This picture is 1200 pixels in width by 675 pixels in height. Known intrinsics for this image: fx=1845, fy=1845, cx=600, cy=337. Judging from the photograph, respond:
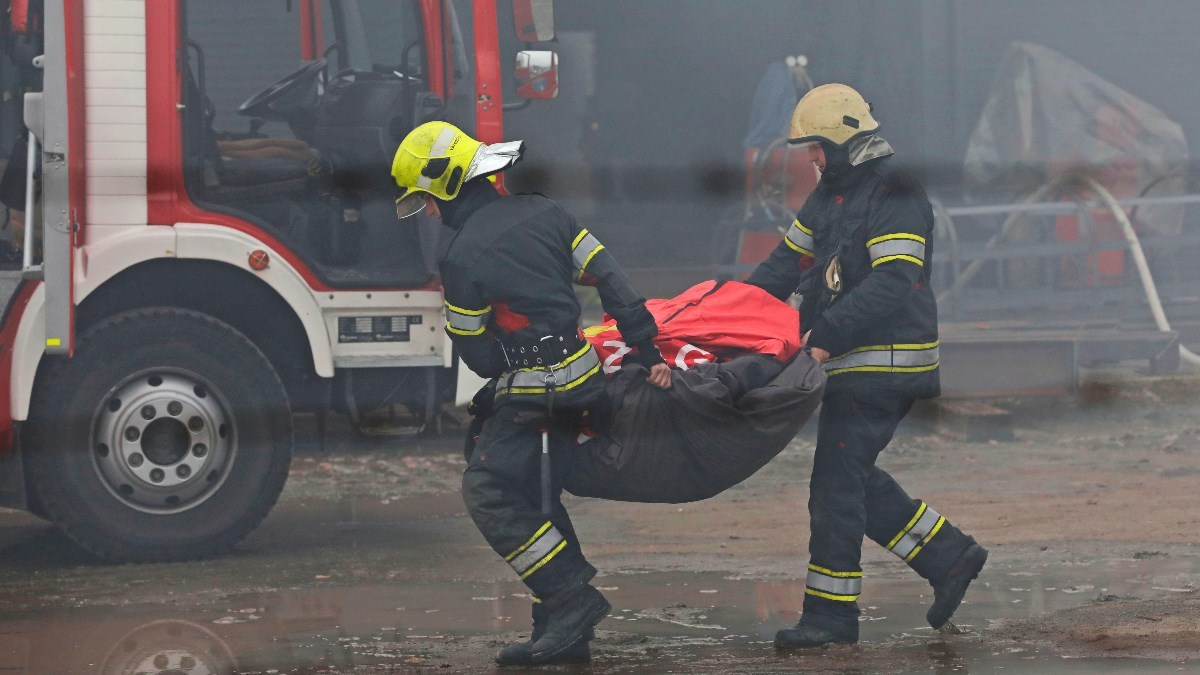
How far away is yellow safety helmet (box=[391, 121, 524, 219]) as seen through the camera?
5176mm

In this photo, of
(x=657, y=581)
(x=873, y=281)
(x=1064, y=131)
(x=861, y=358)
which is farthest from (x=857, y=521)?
(x=1064, y=131)

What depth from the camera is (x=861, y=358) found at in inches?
213

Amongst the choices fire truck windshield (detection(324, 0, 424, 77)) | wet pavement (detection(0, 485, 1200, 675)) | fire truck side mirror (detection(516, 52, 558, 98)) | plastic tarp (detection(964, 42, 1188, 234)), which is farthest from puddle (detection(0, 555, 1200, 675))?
plastic tarp (detection(964, 42, 1188, 234))

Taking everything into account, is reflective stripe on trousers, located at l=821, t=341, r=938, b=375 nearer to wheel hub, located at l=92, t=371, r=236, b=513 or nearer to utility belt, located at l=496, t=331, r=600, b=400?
utility belt, located at l=496, t=331, r=600, b=400

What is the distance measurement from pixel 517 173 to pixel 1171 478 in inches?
218

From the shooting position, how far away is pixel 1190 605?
18.5ft

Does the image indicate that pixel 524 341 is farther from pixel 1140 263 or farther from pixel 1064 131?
pixel 1064 131

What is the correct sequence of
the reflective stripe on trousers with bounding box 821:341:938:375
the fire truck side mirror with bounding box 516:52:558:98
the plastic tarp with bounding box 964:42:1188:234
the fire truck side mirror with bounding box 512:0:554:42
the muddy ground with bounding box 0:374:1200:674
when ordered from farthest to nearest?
the plastic tarp with bounding box 964:42:1188:234
the fire truck side mirror with bounding box 512:0:554:42
the fire truck side mirror with bounding box 516:52:558:98
the reflective stripe on trousers with bounding box 821:341:938:375
the muddy ground with bounding box 0:374:1200:674

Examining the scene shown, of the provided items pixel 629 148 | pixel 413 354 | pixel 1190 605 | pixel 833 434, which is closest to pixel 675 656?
pixel 833 434

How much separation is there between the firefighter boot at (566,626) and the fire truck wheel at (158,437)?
6.78 ft

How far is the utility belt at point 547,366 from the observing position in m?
5.13

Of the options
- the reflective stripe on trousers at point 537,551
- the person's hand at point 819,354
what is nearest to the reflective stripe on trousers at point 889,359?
the person's hand at point 819,354

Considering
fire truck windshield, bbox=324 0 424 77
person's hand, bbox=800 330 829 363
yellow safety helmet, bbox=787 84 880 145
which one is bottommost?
person's hand, bbox=800 330 829 363

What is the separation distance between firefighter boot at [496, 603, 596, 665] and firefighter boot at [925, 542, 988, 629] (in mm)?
1033
